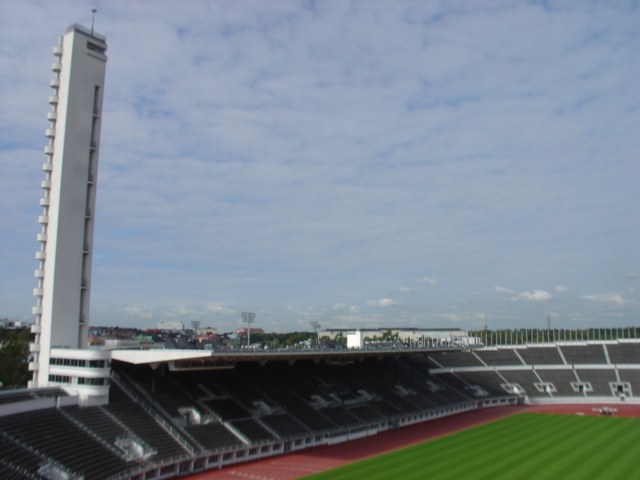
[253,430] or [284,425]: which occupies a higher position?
[253,430]

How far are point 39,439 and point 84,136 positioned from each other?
23.9 meters

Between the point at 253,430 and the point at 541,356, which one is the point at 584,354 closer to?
the point at 541,356

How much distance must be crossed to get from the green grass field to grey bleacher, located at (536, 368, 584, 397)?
19967mm

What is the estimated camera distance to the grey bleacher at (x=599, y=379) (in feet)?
246

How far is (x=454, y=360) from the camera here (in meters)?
85.3

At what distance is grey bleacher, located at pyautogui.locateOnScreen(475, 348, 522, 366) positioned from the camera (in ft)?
272

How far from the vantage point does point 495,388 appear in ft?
259

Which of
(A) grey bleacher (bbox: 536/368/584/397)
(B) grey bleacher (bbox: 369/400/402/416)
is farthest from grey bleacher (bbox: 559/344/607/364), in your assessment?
(B) grey bleacher (bbox: 369/400/402/416)

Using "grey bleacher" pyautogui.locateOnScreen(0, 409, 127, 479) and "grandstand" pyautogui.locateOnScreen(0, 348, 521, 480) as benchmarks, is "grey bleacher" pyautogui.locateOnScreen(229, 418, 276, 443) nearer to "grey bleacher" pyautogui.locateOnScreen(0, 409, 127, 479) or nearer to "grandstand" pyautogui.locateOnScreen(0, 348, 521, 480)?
"grandstand" pyautogui.locateOnScreen(0, 348, 521, 480)

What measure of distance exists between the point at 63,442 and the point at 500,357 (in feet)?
226

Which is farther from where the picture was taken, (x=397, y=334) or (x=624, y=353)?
(x=397, y=334)

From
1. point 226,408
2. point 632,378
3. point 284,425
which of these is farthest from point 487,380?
point 226,408

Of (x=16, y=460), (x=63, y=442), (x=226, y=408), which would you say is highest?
(x=63, y=442)

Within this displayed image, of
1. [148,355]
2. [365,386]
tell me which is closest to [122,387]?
[148,355]
